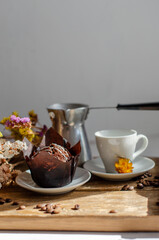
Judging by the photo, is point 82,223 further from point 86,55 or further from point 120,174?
point 86,55

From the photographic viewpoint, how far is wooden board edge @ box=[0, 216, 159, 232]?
81cm

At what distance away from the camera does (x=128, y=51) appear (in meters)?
2.01

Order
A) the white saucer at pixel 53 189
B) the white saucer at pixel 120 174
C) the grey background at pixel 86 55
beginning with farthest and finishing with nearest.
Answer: the grey background at pixel 86 55
the white saucer at pixel 120 174
the white saucer at pixel 53 189

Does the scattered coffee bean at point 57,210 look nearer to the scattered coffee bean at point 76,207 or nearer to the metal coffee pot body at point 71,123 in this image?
the scattered coffee bean at point 76,207

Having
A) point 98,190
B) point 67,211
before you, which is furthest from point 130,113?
point 67,211

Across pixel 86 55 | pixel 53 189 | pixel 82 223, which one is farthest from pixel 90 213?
pixel 86 55

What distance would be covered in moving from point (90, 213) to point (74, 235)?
6 cm

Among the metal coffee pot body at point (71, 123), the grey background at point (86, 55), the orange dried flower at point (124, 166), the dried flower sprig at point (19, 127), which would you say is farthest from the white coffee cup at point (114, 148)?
the grey background at point (86, 55)

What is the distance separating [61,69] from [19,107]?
0.34 metres

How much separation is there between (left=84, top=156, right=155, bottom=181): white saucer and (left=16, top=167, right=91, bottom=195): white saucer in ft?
0.15

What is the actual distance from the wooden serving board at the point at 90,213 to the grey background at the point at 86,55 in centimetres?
105

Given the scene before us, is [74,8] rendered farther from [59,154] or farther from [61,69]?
[59,154]

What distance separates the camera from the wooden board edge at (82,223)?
0.81 metres

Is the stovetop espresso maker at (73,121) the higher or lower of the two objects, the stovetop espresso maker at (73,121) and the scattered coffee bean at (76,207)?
the higher
